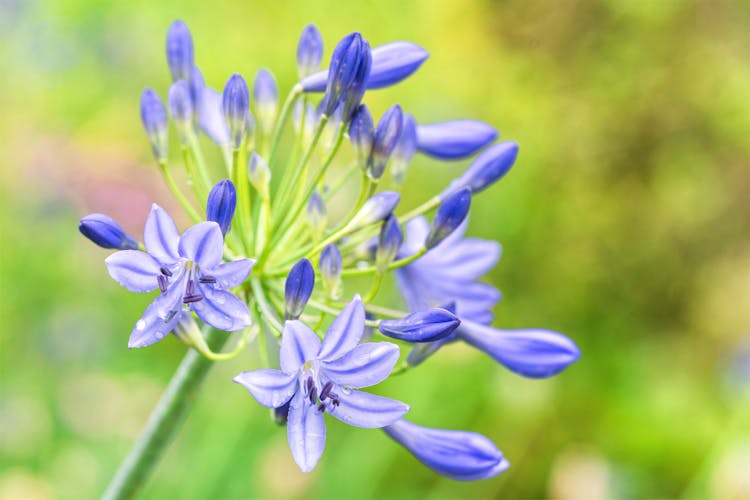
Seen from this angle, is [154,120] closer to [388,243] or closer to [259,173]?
[259,173]

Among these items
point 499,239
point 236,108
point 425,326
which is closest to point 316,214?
point 236,108

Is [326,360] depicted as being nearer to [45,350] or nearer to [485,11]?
[45,350]

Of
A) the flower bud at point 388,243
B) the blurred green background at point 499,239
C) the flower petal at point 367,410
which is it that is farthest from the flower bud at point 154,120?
the blurred green background at point 499,239

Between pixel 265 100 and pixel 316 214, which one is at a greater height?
pixel 265 100

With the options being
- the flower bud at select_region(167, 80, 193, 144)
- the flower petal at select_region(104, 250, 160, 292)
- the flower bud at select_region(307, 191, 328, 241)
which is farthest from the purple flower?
the flower bud at select_region(167, 80, 193, 144)

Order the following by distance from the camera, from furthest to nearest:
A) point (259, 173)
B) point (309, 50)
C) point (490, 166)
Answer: point (309, 50) < point (490, 166) < point (259, 173)

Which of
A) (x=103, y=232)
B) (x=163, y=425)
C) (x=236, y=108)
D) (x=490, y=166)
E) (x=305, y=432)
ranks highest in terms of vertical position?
(x=490, y=166)

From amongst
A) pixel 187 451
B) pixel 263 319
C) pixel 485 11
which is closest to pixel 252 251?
pixel 263 319
